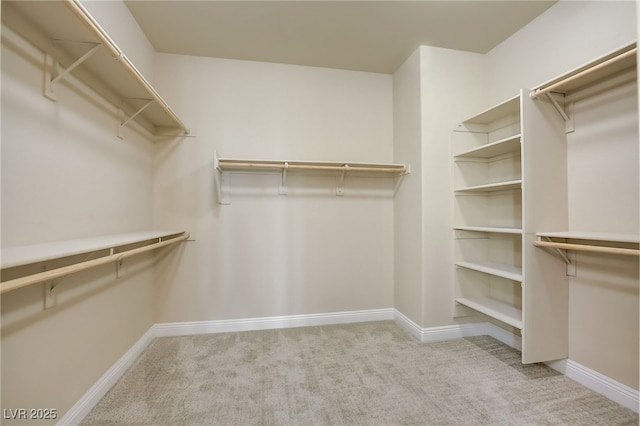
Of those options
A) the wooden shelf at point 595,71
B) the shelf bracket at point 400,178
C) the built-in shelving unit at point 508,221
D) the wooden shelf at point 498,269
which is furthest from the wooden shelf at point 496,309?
the wooden shelf at point 595,71

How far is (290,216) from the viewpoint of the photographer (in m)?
2.57

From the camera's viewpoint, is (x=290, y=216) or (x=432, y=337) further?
(x=290, y=216)

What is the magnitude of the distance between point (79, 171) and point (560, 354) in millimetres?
3123

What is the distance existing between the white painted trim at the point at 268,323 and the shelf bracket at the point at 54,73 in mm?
1911

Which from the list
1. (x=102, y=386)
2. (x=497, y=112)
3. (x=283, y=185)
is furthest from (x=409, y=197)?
(x=102, y=386)

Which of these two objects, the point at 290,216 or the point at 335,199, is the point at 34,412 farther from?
the point at 335,199

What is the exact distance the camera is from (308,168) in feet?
7.82

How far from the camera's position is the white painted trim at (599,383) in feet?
4.85

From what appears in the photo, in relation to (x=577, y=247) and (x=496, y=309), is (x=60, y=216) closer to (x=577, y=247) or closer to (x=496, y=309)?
(x=577, y=247)

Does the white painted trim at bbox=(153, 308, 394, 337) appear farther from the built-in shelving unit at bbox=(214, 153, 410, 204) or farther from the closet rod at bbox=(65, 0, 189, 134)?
the closet rod at bbox=(65, 0, 189, 134)

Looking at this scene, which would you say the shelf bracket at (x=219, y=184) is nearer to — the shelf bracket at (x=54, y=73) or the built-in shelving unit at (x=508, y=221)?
the shelf bracket at (x=54, y=73)

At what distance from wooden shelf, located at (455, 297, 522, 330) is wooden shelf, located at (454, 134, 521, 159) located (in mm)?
1228

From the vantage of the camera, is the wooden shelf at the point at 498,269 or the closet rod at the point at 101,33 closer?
the closet rod at the point at 101,33

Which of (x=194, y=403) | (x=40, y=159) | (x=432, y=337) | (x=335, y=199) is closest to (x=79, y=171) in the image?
(x=40, y=159)
